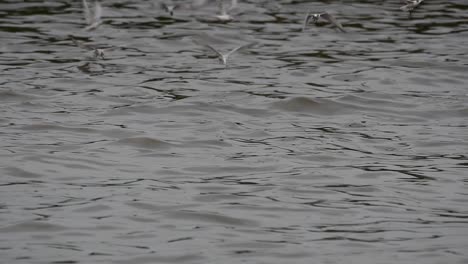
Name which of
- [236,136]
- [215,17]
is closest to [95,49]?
[215,17]

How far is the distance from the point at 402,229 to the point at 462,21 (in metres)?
8.60

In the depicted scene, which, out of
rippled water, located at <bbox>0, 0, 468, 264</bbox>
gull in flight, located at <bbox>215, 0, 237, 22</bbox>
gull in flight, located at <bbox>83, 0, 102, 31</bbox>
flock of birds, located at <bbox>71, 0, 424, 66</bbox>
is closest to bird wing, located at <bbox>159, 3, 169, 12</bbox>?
flock of birds, located at <bbox>71, 0, 424, 66</bbox>

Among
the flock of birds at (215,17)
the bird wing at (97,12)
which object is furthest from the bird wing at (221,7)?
the bird wing at (97,12)

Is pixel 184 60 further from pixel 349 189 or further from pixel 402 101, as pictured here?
pixel 349 189

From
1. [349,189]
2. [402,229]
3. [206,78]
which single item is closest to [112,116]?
[206,78]

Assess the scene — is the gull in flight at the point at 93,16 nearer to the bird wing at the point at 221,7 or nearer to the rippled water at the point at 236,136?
the rippled water at the point at 236,136

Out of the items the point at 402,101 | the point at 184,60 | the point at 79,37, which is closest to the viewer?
the point at 402,101

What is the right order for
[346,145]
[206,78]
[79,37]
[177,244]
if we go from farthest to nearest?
[79,37]
[206,78]
[346,145]
[177,244]

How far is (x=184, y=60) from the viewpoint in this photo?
13.8 metres

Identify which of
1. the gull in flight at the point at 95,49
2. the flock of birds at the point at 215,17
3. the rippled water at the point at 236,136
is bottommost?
the rippled water at the point at 236,136

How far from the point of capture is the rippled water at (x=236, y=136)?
766 centimetres

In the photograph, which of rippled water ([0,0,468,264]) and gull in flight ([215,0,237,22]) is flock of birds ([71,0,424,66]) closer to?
gull in flight ([215,0,237,22])

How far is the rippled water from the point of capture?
7.66 meters

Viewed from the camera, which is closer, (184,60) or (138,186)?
(138,186)
